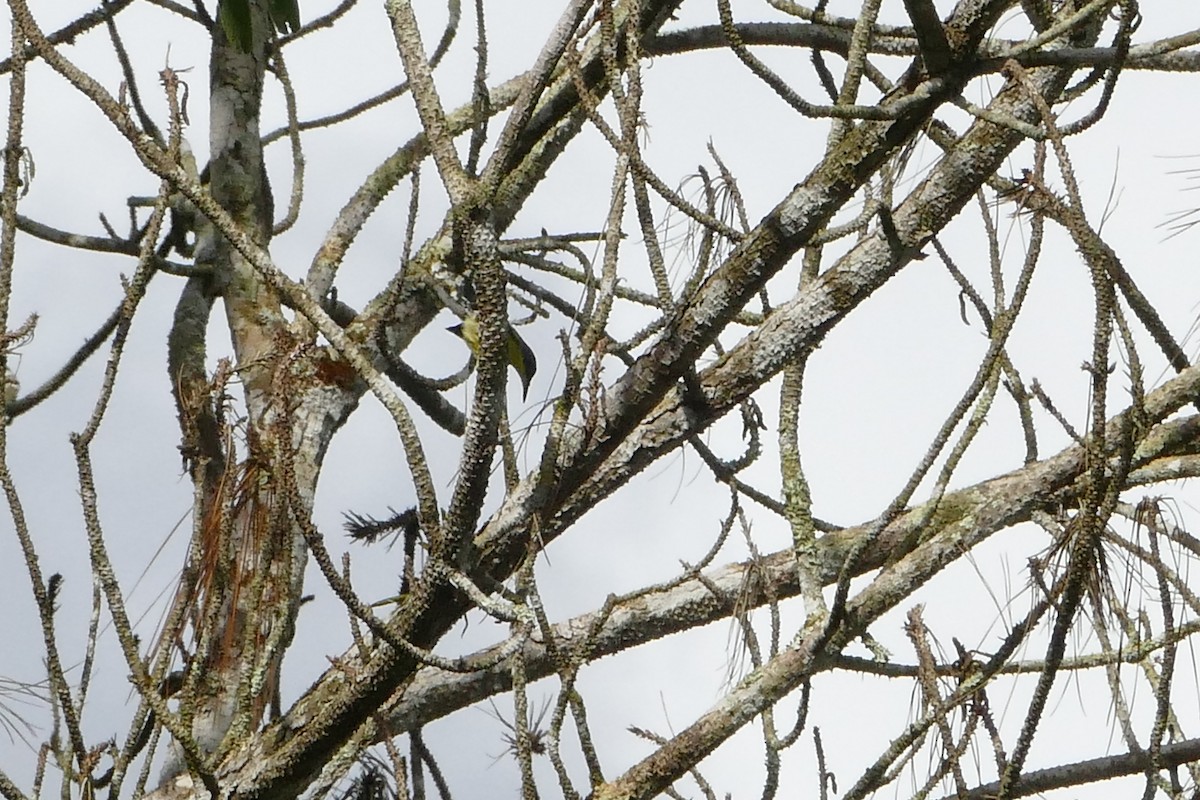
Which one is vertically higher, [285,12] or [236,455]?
[285,12]

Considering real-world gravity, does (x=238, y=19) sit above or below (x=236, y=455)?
above

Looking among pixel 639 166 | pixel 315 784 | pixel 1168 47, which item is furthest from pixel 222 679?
pixel 1168 47

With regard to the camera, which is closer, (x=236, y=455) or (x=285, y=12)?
(x=236, y=455)

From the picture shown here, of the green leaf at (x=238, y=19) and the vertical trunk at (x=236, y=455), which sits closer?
the vertical trunk at (x=236, y=455)

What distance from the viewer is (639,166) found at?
69.9 inches

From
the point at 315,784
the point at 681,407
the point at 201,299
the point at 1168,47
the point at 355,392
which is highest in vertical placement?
the point at 201,299

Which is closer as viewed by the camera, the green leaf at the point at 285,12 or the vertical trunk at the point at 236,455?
the vertical trunk at the point at 236,455

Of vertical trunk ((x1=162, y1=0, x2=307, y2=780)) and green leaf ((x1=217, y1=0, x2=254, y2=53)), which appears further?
green leaf ((x1=217, y1=0, x2=254, y2=53))

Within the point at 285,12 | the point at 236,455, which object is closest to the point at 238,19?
the point at 285,12

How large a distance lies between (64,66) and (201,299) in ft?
5.13

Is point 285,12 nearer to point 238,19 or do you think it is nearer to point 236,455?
point 238,19

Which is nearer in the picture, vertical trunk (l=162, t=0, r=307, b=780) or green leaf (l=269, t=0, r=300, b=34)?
vertical trunk (l=162, t=0, r=307, b=780)

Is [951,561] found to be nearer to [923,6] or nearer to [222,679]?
[923,6]

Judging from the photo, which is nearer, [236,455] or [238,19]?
[236,455]
